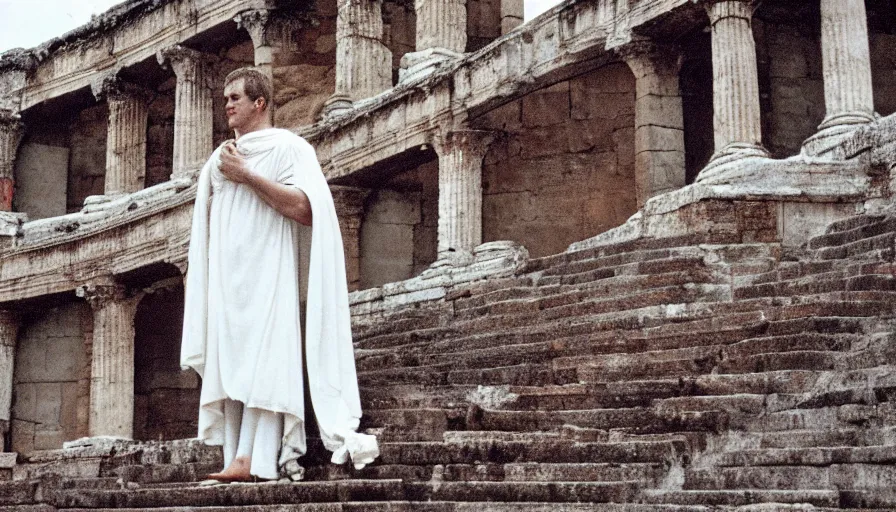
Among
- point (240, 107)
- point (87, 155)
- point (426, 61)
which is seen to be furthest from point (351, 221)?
point (240, 107)

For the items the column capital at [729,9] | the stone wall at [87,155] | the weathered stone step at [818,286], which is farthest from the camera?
the stone wall at [87,155]

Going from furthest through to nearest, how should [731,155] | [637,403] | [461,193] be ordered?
1. [461,193]
2. [731,155]
3. [637,403]

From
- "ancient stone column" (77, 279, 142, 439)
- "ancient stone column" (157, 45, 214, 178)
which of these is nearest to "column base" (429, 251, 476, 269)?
"ancient stone column" (77, 279, 142, 439)

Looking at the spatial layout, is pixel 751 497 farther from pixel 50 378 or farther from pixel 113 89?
pixel 113 89

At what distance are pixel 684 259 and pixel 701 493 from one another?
5777 millimetres

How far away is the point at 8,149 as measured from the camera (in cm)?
2861

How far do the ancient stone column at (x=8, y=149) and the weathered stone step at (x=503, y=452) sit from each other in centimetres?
2205

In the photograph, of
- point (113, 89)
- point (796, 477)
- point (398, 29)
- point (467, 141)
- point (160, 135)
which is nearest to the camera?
point (796, 477)

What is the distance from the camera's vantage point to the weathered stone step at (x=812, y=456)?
666cm

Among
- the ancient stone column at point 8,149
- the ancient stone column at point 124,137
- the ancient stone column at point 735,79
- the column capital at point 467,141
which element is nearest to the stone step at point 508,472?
the ancient stone column at point 735,79

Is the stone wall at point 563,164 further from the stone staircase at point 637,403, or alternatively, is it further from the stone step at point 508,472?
the stone step at point 508,472

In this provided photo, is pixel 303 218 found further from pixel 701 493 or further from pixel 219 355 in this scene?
pixel 701 493

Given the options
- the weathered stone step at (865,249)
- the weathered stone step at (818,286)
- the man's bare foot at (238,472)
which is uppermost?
the weathered stone step at (865,249)

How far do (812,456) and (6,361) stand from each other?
68.3 feet
